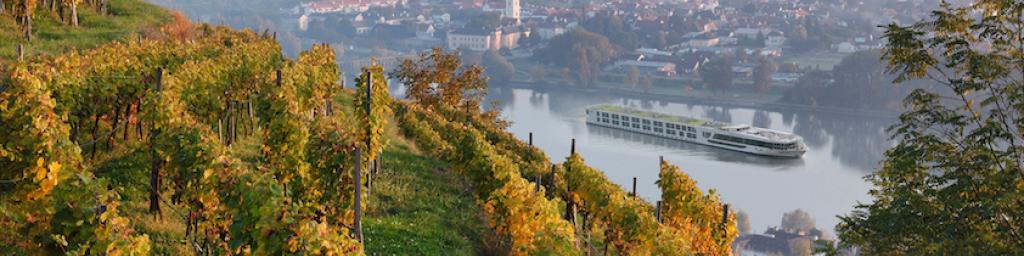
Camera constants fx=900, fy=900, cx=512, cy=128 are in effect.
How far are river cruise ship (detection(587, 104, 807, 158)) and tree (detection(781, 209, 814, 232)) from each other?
10116 millimetres

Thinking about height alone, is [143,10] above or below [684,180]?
above

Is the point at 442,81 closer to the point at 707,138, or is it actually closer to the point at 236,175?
the point at 236,175

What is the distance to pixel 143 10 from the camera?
26.0m

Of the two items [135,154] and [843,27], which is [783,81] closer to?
[843,27]

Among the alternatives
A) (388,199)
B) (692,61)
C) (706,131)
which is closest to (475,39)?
(692,61)

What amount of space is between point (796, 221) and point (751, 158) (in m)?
11.0

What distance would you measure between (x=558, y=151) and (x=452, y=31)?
250ft

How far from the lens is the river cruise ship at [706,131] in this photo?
45.2m

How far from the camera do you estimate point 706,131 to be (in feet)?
157

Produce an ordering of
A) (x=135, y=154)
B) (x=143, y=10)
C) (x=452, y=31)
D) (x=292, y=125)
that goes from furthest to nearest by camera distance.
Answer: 1. (x=452, y=31)
2. (x=143, y=10)
3. (x=135, y=154)
4. (x=292, y=125)

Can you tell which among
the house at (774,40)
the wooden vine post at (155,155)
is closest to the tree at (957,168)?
the wooden vine post at (155,155)

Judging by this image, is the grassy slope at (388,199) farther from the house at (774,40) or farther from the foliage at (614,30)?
the house at (774,40)

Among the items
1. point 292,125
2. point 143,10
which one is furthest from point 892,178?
point 143,10

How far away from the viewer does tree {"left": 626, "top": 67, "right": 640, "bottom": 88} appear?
268ft
